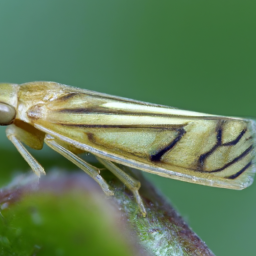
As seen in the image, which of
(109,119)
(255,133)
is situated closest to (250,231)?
(255,133)

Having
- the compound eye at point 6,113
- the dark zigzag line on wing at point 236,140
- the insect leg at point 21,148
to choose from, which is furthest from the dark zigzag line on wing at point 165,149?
the compound eye at point 6,113

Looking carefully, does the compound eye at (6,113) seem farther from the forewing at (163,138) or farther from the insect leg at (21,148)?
the forewing at (163,138)

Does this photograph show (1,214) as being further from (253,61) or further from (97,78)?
(253,61)

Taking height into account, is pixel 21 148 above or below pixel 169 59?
below

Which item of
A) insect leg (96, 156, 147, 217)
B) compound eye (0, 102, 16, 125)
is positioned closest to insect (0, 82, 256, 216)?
compound eye (0, 102, 16, 125)

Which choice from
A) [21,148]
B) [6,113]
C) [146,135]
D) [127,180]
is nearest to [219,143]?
[146,135]

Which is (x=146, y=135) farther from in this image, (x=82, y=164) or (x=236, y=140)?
(x=82, y=164)

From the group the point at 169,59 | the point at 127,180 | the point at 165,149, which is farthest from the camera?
the point at 169,59

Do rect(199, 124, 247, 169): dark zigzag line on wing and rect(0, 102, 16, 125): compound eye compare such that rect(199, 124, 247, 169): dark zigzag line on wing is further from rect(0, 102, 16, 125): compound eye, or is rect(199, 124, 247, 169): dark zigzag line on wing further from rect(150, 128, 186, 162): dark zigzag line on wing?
rect(0, 102, 16, 125): compound eye
